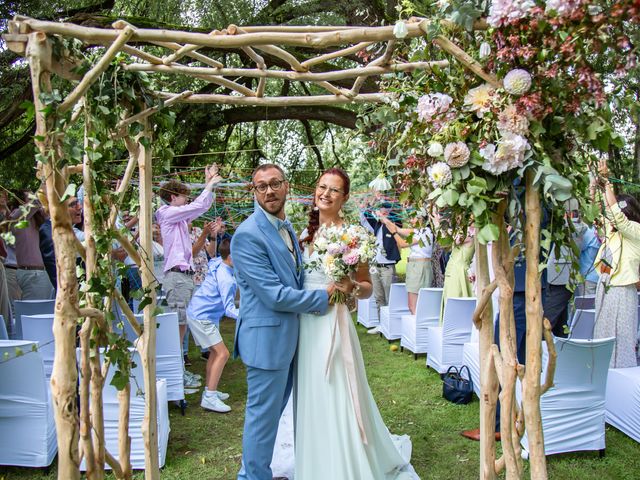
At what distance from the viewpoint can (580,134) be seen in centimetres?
255

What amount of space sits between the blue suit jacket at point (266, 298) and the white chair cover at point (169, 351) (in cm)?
172

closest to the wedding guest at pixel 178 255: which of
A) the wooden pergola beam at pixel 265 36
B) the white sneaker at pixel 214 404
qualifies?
the white sneaker at pixel 214 404

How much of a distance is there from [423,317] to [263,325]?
13.5ft

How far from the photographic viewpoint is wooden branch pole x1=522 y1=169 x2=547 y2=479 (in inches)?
100

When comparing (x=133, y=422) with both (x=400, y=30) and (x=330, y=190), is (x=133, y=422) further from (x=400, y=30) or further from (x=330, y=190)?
(x=400, y=30)

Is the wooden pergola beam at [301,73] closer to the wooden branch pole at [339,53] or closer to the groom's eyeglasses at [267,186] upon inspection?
the wooden branch pole at [339,53]

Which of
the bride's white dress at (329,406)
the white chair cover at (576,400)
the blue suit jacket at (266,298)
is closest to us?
the blue suit jacket at (266,298)

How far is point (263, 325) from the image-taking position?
3750 mm

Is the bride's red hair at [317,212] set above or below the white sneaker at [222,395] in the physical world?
above

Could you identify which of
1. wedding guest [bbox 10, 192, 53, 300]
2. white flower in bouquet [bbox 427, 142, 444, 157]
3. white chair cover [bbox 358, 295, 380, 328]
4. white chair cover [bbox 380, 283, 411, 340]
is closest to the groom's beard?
white flower in bouquet [bbox 427, 142, 444, 157]

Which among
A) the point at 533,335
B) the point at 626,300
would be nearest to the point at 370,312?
the point at 626,300

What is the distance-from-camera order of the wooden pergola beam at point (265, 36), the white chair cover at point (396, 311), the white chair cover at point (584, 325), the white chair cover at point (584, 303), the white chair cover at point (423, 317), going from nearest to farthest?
the wooden pergola beam at point (265, 36) → the white chair cover at point (584, 325) → the white chair cover at point (584, 303) → the white chair cover at point (423, 317) → the white chair cover at point (396, 311)

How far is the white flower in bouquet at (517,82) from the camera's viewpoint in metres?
A: 2.41

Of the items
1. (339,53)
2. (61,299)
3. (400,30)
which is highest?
(339,53)
